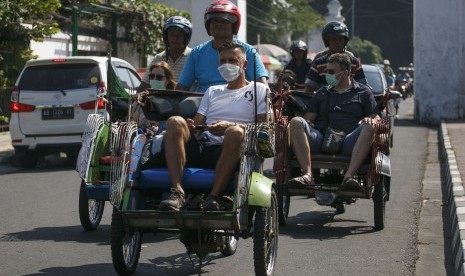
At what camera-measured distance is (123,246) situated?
7.65 meters

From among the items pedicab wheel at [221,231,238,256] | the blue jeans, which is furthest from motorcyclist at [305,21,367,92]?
pedicab wheel at [221,231,238,256]

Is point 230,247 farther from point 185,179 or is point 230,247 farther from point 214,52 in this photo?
point 214,52

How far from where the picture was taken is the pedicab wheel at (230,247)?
870cm

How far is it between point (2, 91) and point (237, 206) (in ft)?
55.7

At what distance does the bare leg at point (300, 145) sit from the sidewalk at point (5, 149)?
359 inches

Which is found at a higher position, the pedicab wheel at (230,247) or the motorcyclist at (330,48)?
the motorcyclist at (330,48)

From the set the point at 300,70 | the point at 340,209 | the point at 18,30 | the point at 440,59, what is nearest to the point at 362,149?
the point at 340,209

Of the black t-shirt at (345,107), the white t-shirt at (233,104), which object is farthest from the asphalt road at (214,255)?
the white t-shirt at (233,104)

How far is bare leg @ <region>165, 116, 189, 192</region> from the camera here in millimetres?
7680

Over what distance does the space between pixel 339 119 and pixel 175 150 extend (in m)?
3.45

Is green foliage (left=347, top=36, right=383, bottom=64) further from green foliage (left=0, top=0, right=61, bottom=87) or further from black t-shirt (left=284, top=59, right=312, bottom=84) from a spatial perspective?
black t-shirt (left=284, top=59, right=312, bottom=84)

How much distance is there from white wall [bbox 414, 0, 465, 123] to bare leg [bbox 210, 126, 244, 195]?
24492 millimetres

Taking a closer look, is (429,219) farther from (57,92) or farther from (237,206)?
(57,92)

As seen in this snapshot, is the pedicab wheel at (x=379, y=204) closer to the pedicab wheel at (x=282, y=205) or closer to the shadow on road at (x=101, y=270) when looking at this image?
the pedicab wheel at (x=282, y=205)
